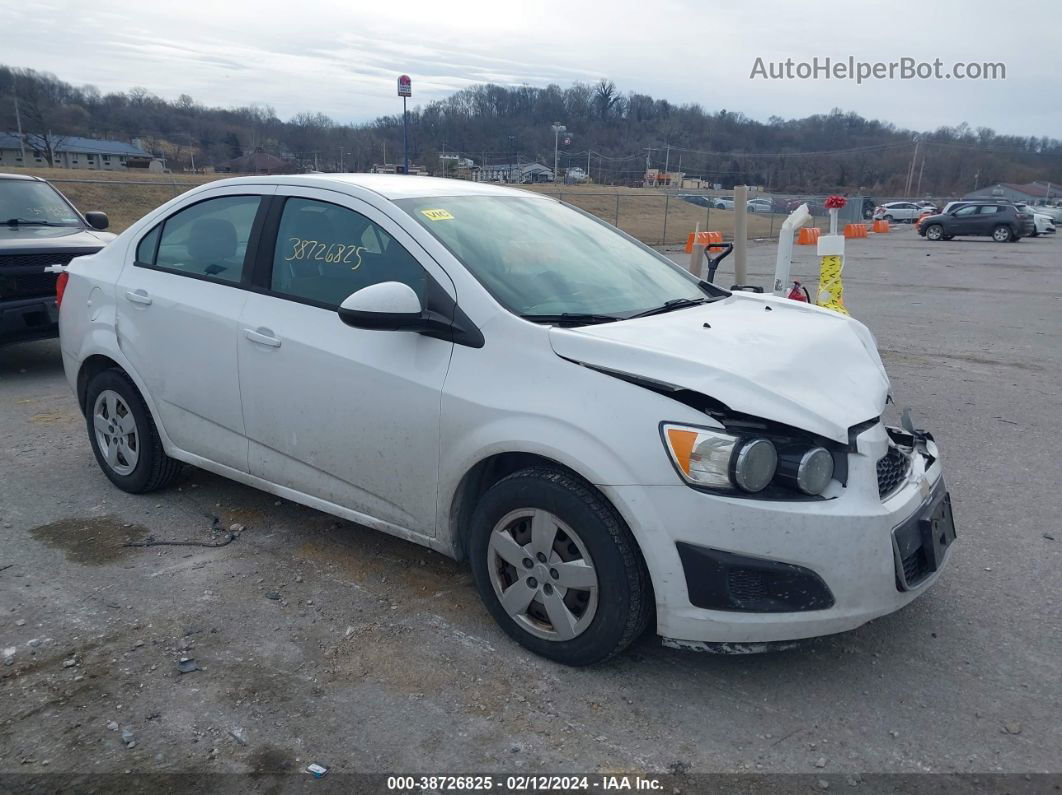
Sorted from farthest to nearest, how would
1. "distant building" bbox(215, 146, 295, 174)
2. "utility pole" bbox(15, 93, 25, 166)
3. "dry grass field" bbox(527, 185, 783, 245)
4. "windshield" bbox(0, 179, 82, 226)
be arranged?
"utility pole" bbox(15, 93, 25, 166) → "distant building" bbox(215, 146, 295, 174) → "dry grass field" bbox(527, 185, 783, 245) → "windshield" bbox(0, 179, 82, 226)

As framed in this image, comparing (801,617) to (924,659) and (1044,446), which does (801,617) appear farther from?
(1044,446)

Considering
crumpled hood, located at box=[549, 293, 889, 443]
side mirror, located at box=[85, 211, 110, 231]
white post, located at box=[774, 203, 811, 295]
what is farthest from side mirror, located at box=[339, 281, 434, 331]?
side mirror, located at box=[85, 211, 110, 231]

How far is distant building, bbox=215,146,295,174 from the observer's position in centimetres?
3531

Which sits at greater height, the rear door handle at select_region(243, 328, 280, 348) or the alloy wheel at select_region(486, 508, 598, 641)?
the rear door handle at select_region(243, 328, 280, 348)

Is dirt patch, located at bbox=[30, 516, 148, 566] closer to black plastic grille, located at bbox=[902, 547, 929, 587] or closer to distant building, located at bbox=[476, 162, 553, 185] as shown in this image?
black plastic grille, located at bbox=[902, 547, 929, 587]

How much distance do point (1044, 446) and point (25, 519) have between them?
6.41 metres

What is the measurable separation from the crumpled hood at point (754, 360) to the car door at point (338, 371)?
0.69 meters

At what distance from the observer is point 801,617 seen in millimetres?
2777

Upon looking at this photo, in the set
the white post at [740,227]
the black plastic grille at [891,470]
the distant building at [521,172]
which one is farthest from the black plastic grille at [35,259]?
the distant building at [521,172]

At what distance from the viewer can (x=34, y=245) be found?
25.1 ft

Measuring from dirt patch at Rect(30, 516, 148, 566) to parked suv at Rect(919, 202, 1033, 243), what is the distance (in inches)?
1415

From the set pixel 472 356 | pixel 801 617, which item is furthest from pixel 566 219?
pixel 801 617

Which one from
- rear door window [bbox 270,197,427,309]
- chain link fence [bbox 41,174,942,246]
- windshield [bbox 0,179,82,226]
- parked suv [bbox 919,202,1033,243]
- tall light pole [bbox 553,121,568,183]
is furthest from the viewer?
tall light pole [bbox 553,121,568,183]

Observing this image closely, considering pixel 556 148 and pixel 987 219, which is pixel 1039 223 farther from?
pixel 556 148
